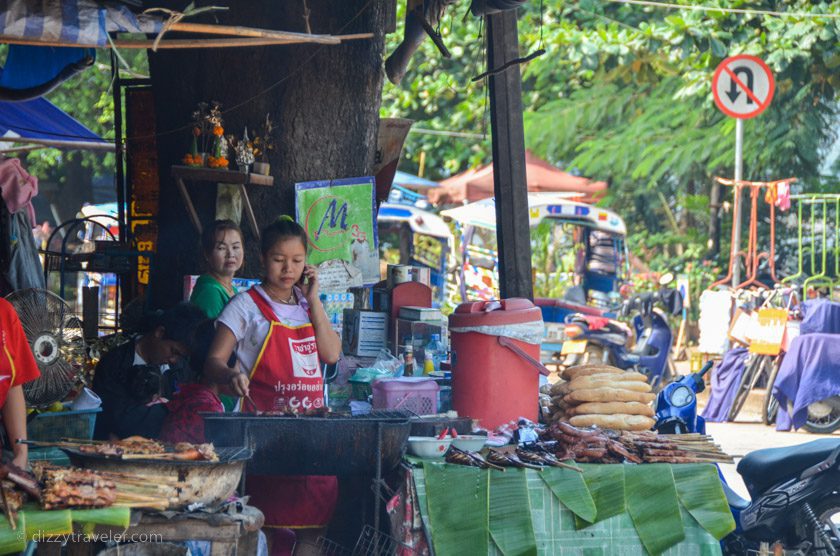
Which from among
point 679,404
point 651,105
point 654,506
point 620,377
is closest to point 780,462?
point 679,404

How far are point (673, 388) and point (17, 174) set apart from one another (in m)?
5.14

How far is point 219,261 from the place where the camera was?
20.5ft

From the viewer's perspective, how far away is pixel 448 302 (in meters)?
20.4

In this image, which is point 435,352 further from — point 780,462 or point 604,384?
point 780,462

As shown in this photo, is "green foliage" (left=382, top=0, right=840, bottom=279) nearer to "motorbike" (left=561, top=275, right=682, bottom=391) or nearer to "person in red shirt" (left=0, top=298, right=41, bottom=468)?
"motorbike" (left=561, top=275, right=682, bottom=391)

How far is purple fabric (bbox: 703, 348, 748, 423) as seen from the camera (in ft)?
44.0

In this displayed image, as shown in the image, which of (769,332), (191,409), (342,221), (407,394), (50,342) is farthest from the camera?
(769,332)

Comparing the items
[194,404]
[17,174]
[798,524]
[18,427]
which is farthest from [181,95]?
[798,524]

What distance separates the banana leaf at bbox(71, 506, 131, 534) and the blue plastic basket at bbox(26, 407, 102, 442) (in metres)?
1.88

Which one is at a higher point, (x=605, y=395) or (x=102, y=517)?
(x=605, y=395)

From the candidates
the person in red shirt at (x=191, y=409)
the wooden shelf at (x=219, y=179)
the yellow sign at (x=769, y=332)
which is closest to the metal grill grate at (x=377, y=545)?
the person in red shirt at (x=191, y=409)

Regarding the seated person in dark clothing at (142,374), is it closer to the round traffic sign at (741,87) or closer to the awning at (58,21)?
the awning at (58,21)

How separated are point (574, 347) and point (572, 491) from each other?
1035 cm

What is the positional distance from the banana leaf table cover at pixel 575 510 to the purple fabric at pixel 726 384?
27.7ft
